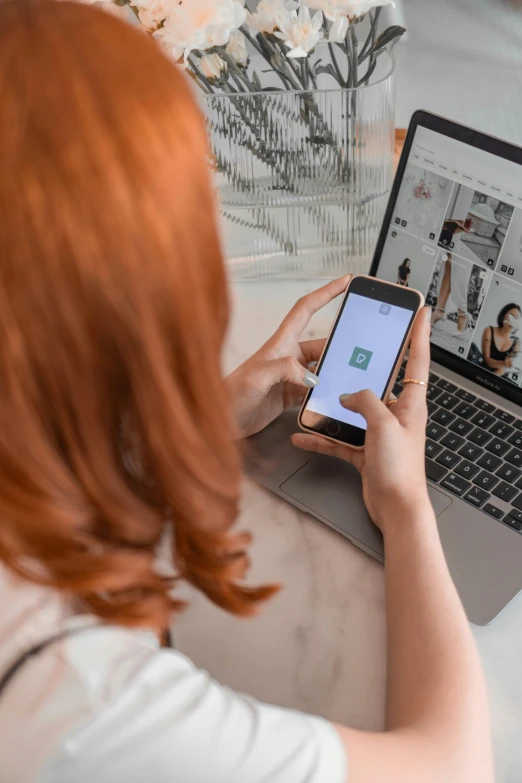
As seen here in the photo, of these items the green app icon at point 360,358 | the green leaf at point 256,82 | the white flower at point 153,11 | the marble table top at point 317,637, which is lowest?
the marble table top at point 317,637

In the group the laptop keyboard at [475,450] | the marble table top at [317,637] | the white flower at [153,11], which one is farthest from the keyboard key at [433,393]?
the white flower at [153,11]

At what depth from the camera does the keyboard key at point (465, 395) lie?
2.60 feet

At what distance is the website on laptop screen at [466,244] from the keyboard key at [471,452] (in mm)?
95

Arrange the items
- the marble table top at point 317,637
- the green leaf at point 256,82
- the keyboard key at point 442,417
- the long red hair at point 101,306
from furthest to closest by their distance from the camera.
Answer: the green leaf at point 256,82 → the keyboard key at point 442,417 → the marble table top at point 317,637 → the long red hair at point 101,306

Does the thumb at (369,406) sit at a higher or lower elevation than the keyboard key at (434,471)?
higher

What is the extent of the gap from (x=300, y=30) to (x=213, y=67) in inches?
5.1

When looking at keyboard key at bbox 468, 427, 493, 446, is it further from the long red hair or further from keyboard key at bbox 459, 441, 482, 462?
the long red hair

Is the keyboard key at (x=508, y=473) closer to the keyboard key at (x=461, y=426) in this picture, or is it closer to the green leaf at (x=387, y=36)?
the keyboard key at (x=461, y=426)

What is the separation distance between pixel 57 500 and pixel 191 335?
4.1 inches

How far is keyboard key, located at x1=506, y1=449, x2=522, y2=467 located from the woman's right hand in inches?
4.0

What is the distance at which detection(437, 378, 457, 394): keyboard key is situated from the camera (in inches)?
31.8

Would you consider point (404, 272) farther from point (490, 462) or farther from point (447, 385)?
point (490, 462)

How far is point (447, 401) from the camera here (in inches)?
31.3

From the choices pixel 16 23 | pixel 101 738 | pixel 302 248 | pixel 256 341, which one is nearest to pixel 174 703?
pixel 101 738
